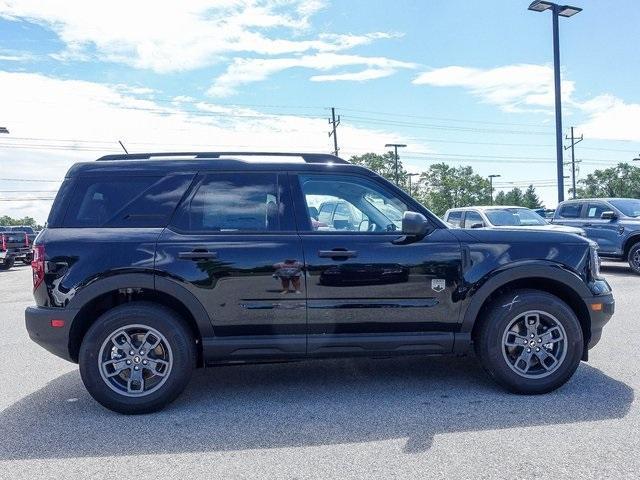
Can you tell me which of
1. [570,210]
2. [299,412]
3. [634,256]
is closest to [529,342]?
[299,412]

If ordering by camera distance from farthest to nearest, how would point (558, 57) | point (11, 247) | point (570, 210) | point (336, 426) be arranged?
point (11, 247) < point (558, 57) < point (570, 210) < point (336, 426)

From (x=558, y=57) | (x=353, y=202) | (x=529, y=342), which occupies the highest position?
(x=558, y=57)

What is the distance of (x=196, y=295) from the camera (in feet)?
13.2

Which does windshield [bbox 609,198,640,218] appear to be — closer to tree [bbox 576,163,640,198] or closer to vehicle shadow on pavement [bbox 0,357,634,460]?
vehicle shadow on pavement [bbox 0,357,634,460]

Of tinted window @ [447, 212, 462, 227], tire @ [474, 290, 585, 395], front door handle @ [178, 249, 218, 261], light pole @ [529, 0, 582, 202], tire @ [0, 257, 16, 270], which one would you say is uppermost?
light pole @ [529, 0, 582, 202]

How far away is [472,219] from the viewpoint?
45.7 ft

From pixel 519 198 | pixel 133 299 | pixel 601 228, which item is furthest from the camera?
pixel 519 198

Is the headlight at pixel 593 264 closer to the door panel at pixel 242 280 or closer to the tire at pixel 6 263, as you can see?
the door panel at pixel 242 280

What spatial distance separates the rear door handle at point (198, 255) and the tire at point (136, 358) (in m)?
0.47

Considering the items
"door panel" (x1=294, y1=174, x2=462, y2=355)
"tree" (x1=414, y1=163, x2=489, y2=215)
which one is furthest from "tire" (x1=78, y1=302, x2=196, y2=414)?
"tree" (x1=414, y1=163, x2=489, y2=215)

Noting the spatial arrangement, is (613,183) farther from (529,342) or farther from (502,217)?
(529,342)

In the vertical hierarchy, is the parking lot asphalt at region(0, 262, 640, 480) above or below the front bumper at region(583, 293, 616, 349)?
below

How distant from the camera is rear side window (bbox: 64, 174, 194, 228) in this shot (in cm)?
413

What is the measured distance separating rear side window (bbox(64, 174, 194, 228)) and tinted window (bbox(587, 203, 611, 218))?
12.0 m
